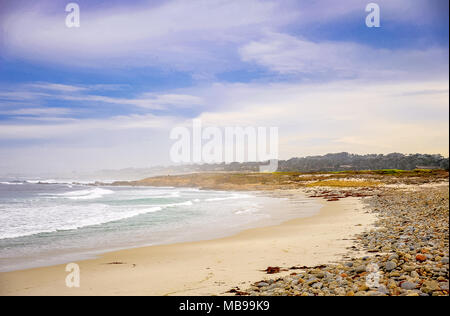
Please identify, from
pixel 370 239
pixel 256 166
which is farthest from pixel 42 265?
pixel 256 166

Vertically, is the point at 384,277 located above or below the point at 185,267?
above

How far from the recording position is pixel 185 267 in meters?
8.52

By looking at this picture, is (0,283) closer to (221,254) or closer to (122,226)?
(221,254)

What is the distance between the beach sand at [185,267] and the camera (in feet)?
21.4

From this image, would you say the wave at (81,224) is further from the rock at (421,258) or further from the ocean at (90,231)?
the rock at (421,258)

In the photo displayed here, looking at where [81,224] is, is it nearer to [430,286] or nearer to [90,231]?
[90,231]

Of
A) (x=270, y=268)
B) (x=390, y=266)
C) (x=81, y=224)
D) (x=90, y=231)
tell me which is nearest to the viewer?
(x=390, y=266)

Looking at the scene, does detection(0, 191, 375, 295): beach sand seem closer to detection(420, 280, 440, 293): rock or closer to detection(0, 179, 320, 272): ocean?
detection(0, 179, 320, 272): ocean

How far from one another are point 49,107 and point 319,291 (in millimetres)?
9477

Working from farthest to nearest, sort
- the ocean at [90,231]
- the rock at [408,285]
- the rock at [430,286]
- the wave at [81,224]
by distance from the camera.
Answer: the wave at [81,224]
the ocean at [90,231]
the rock at [408,285]
the rock at [430,286]

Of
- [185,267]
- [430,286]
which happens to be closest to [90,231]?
[185,267]

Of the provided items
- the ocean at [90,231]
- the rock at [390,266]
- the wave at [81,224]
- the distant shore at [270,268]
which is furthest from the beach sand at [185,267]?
the wave at [81,224]

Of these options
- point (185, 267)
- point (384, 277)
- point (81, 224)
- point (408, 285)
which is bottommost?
point (81, 224)
